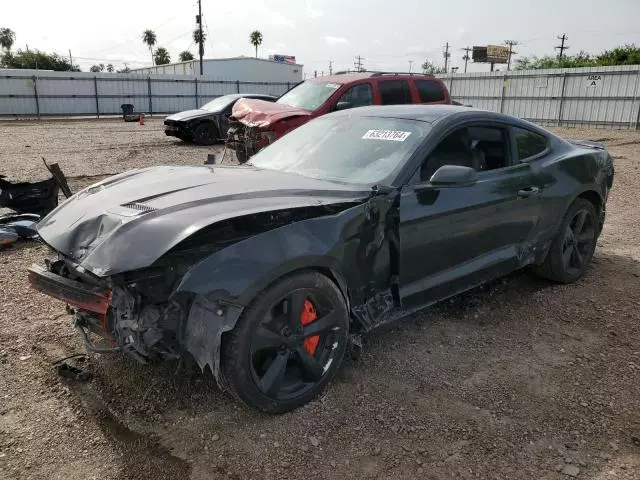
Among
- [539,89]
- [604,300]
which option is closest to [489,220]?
[604,300]

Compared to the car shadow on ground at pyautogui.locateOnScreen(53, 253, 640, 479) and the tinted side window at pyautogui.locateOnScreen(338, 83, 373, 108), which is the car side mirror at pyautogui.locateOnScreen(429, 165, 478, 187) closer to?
the car shadow on ground at pyautogui.locateOnScreen(53, 253, 640, 479)

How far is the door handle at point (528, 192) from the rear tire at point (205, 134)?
39.3ft

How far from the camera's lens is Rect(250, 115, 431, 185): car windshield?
358 centimetres

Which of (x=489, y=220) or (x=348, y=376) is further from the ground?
(x=489, y=220)

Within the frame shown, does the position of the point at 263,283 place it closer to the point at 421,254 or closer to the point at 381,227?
the point at 381,227

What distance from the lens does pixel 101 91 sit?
94.7ft

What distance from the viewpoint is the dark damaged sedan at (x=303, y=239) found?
106 inches

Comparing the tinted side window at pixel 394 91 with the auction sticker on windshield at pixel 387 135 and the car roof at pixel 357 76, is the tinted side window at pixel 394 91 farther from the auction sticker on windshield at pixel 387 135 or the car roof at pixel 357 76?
the auction sticker on windshield at pixel 387 135

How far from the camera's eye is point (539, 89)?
24.1 metres

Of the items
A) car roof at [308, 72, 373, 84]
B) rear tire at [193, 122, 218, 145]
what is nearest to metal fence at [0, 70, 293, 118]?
rear tire at [193, 122, 218, 145]

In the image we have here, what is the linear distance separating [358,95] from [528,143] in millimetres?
5425

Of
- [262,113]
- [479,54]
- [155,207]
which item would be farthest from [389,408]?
[479,54]

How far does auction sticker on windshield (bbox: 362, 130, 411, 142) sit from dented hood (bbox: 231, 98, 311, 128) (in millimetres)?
4575

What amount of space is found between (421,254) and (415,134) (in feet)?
2.81
